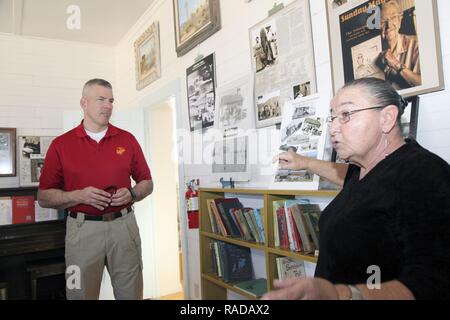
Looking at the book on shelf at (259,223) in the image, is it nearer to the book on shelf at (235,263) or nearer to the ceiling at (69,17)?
the book on shelf at (235,263)

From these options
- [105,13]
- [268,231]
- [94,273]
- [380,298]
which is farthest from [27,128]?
[380,298]

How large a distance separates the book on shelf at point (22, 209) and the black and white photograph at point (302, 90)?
317cm

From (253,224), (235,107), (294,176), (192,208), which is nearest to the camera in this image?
(294,176)

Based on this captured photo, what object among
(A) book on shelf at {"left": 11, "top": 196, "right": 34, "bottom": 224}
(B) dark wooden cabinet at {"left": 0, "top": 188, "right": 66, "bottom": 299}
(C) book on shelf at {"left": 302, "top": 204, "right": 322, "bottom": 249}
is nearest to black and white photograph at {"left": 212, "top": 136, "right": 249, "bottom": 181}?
(C) book on shelf at {"left": 302, "top": 204, "right": 322, "bottom": 249}

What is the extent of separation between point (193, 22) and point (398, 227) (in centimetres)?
259

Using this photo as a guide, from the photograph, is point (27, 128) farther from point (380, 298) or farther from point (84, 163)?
point (380, 298)

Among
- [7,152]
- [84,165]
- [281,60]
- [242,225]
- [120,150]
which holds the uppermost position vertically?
[281,60]

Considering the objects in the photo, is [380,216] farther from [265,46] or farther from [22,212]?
[22,212]

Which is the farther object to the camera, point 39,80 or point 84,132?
point 39,80

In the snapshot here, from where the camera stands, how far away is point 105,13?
12.3 feet

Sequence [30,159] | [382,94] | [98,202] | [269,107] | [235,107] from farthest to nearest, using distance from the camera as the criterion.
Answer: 1. [30,159]
2. [235,107]
3. [269,107]
4. [98,202]
5. [382,94]

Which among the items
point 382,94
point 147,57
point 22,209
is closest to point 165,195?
point 22,209

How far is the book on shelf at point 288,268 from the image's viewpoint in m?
1.82

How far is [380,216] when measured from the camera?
34.4 inches
